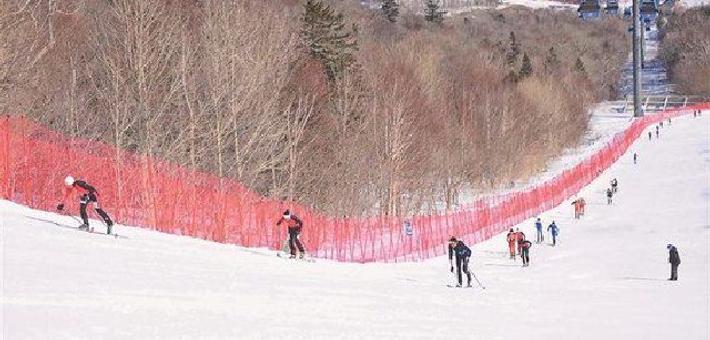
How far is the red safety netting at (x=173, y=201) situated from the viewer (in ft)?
67.3

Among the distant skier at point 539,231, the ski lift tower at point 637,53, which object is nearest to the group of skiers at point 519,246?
the distant skier at point 539,231

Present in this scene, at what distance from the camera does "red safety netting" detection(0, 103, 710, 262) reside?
808 inches

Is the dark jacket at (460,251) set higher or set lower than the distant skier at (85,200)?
lower

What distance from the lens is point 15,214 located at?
14773 mm

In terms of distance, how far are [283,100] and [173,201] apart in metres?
17.3

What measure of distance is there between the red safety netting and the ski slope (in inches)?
103

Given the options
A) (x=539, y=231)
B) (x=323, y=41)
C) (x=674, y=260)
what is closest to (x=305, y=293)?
(x=674, y=260)

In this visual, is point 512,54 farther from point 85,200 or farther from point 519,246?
point 85,200

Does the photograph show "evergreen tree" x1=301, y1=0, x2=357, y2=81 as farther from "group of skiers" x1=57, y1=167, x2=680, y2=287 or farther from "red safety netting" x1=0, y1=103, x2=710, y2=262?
"group of skiers" x1=57, y1=167, x2=680, y2=287

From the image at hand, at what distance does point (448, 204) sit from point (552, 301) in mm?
28796

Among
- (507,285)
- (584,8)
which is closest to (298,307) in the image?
(507,285)

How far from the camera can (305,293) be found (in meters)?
12.5

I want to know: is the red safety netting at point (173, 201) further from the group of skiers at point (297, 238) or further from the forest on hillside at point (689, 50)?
the forest on hillside at point (689, 50)

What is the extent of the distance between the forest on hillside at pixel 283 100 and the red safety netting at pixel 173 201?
1.85 metres
